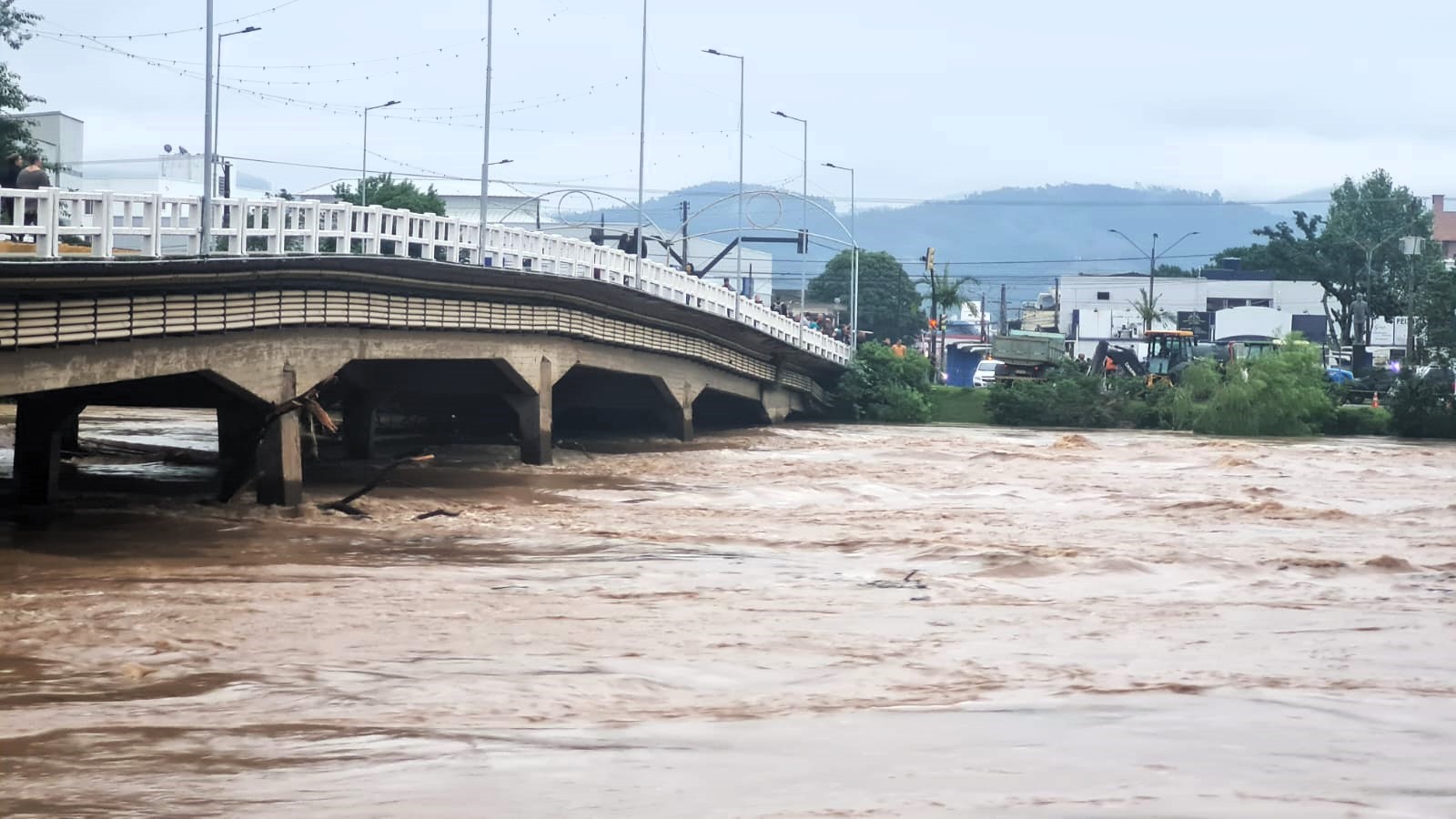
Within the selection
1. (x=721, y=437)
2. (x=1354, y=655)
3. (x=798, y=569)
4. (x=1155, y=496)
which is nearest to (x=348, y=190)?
(x=721, y=437)

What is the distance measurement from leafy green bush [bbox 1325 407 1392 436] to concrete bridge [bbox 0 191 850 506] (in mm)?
22888

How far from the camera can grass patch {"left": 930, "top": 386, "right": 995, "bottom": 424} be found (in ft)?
247

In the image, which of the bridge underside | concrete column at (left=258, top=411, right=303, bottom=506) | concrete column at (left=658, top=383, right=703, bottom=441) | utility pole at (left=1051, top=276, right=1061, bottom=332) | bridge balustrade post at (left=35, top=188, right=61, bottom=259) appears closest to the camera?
bridge balustrade post at (left=35, top=188, right=61, bottom=259)

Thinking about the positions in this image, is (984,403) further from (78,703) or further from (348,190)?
(78,703)

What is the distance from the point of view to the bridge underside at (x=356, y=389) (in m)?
27.5

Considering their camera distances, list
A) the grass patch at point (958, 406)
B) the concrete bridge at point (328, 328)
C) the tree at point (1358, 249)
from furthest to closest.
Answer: the tree at point (1358, 249) < the grass patch at point (958, 406) < the concrete bridge at point (328, 328)

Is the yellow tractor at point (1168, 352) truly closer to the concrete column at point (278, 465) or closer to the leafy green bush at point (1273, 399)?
the leafy green bush at point (1273, 399)

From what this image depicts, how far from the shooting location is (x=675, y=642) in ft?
54.8

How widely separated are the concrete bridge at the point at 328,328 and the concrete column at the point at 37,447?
32 mm

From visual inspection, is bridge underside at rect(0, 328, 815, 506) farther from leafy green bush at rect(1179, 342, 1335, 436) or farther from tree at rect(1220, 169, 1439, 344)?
tree at rect(1220, 169, 1439, 344)

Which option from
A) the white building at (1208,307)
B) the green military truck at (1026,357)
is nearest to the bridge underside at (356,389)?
the green military truck at (1026,357)

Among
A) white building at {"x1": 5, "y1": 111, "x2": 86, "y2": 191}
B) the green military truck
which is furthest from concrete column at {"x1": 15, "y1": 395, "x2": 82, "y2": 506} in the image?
the green military truck

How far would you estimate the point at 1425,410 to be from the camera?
66000mm

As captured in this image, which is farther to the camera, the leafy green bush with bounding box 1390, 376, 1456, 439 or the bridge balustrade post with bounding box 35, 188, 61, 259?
the leafy green bush with bounding box 1390, 376, 1456, 439
